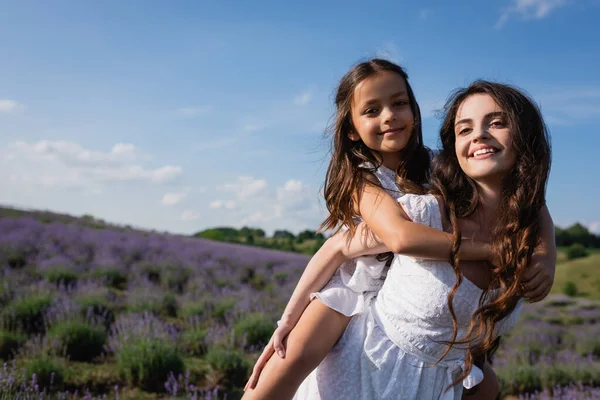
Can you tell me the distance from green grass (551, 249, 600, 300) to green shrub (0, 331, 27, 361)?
23.8 meters

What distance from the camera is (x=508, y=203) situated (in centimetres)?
200

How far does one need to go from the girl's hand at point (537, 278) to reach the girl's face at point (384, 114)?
68 centimetres

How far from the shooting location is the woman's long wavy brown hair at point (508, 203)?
6.21ft

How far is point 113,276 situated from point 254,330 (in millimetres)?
4019

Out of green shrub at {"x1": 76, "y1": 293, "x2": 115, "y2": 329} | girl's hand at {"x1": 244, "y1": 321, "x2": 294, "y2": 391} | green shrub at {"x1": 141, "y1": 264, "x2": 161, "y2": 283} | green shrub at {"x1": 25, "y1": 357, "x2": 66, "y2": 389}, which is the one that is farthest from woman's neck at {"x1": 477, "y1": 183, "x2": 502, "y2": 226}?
green shrub at {"x1": 141, "y1": 264, "x2": 161, "y2": 283}

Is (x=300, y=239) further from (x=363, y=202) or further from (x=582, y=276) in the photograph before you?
(x=363, y=202)

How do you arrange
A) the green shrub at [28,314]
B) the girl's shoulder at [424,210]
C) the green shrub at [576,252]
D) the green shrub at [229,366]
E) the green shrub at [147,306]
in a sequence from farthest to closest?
1. the green shrub at [576,252]
2. the green shrub at [147,306]
3. the green shrub at [28,314]
4. the green shrub at [229,366]
5. the girl's shoulder at [424,210]

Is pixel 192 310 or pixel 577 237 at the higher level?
pixel 577 237

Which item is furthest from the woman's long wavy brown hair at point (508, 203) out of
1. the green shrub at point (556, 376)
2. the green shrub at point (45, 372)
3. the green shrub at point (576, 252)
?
the green shrub at point (576, 252)

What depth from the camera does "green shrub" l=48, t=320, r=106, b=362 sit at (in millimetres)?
5340

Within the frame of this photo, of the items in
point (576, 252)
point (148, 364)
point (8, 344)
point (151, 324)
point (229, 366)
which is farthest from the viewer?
point (576, 252)

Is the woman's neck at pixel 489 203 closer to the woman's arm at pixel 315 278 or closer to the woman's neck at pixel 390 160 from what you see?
the woman's neck at pixel 390 160

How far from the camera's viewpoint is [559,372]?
5.81 meters

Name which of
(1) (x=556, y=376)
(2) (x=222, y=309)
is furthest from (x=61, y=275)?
(1) (x=556, y=376)
